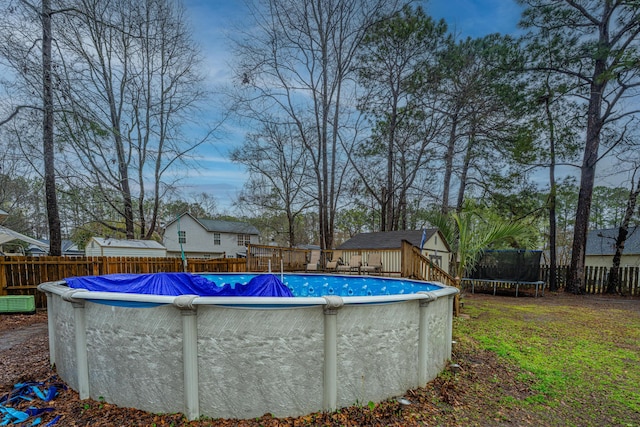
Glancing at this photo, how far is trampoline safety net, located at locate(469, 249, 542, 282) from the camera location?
11.5 metres

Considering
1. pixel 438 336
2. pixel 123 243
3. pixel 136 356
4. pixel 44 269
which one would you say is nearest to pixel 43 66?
pixel 44 269

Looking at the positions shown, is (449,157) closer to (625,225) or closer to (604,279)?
(625,225)

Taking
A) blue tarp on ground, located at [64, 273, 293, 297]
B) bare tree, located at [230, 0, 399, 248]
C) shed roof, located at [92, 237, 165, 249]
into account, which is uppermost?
bare tree, located at [230, 0, 399, 248]

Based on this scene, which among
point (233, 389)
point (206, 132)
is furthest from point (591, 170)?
point (206, 132)

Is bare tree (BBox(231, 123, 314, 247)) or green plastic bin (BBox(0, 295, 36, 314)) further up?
bare tree (BBox(231, 123, 314, 247))

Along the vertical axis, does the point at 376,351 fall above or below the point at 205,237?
above

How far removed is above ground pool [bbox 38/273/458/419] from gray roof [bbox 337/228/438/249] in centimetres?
1071

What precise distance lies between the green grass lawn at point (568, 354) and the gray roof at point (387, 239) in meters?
5.48

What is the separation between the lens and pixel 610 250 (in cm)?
1869

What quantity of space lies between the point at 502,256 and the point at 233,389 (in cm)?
1286

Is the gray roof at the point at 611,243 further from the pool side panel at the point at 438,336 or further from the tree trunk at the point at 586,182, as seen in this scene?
the pool side panel at the point at 438,336

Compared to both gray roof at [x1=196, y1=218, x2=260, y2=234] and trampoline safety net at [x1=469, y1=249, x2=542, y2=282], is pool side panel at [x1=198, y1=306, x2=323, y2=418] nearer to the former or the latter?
trampoline safety net at [x1=469, y1=249, x2=542, y2=282]

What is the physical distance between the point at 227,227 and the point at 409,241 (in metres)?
23.0

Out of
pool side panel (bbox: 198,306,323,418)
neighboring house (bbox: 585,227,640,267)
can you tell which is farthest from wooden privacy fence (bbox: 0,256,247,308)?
neighboring house (bbox: 585,227,640,267)
